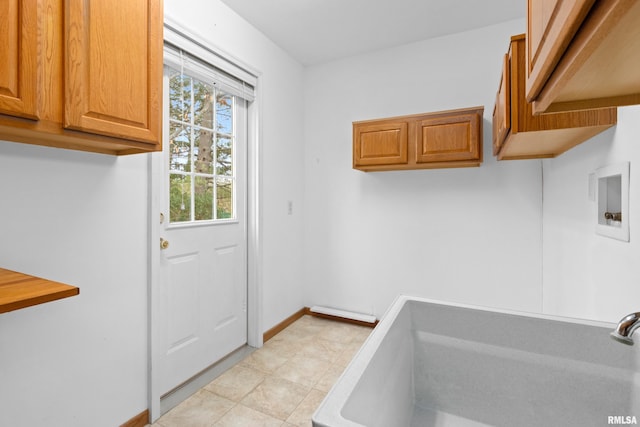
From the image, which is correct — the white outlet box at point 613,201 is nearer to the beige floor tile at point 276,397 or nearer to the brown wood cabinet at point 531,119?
the brown wood cabinet at point 531,119

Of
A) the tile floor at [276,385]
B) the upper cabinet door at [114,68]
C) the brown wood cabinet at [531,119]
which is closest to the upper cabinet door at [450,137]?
the brown wood cabinet at [531,119]

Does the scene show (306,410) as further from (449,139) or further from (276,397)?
(449,139)

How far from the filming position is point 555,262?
217 centimetres

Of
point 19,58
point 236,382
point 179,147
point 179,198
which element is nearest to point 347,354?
point 236,382

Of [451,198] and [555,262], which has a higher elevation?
[451,198]

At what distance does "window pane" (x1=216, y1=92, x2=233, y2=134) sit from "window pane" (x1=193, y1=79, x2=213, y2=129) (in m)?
0.07

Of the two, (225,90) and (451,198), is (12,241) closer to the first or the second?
(225,90)

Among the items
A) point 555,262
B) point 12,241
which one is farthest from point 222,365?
point 555,262

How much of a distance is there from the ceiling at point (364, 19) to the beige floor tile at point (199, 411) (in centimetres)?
270

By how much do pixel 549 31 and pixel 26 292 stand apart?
59.2 inches

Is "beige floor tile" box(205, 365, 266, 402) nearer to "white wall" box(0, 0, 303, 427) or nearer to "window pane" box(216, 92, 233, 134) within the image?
"white wall" box(0, 0, 303, 427)

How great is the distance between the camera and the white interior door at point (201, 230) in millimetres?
2020

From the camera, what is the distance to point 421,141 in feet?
8.44

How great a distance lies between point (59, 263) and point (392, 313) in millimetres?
1468
